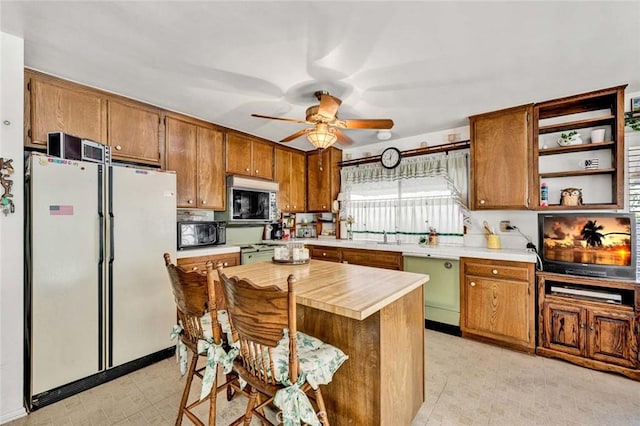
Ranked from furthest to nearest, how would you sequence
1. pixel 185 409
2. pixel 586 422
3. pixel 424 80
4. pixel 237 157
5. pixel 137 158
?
1. pixel 237 157
2. pixel 137 158
3. pixel 424 80
4. pixel 586 422
5. pixel 185 409

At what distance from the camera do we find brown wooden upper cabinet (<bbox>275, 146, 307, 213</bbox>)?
15.1ft

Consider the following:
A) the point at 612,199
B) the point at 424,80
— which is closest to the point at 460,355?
the point at 612,199

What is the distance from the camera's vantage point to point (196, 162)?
3.47 meters

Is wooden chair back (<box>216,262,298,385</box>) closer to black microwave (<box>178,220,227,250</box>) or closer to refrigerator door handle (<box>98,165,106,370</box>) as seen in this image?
refrigerator door handle (<box>98,165,106,370</box>)

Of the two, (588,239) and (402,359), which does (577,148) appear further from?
(402,359)

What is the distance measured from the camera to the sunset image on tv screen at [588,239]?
247 cm

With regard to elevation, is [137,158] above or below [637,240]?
above

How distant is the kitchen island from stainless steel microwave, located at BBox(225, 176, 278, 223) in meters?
2.10

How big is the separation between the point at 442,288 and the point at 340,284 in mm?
2129

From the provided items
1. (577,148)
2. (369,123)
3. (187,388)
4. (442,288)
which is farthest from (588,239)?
(187,388)

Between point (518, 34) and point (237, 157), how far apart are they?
10.7 ft

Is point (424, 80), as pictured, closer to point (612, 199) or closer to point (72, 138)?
point (612, 199)

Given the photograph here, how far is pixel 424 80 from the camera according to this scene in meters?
2.46

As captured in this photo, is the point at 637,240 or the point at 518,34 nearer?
the point at 518,34
